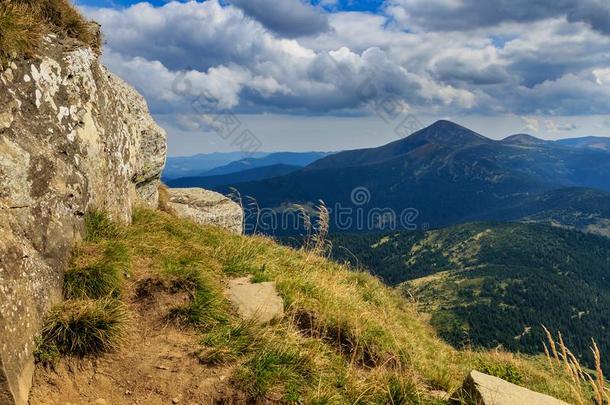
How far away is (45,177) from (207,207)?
20.2 meters

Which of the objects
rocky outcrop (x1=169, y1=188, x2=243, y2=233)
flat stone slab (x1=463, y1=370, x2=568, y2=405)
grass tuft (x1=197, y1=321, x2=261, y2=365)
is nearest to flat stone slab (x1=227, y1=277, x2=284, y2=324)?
grass tuft (x1=197, y1=321, x2=261, y2=365)

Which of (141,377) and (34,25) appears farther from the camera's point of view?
(34,25)

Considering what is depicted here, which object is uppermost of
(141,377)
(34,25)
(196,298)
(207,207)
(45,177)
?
(34,25)

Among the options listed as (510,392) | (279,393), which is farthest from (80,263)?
(510,392)

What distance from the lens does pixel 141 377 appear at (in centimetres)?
673

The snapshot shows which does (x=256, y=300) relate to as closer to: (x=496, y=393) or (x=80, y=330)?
(x=80, y=330)

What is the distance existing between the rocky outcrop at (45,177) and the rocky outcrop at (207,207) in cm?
1423

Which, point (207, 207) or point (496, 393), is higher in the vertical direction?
point (207, 207)

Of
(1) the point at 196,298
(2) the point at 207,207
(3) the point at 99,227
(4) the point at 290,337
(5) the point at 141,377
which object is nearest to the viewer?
(5) the point at 141,377

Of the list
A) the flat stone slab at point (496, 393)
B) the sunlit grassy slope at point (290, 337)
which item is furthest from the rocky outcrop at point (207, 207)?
the flat stone slab at point (496, 393)

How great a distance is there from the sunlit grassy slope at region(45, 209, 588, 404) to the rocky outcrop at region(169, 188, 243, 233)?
1380cm

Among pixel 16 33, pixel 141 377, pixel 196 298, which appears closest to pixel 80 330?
pixel 141 377

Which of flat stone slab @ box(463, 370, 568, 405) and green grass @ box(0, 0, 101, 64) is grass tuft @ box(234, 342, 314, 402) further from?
green grass @ box(0, 0, 101, 64)

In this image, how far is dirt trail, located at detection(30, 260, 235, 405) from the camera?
6.36 m
